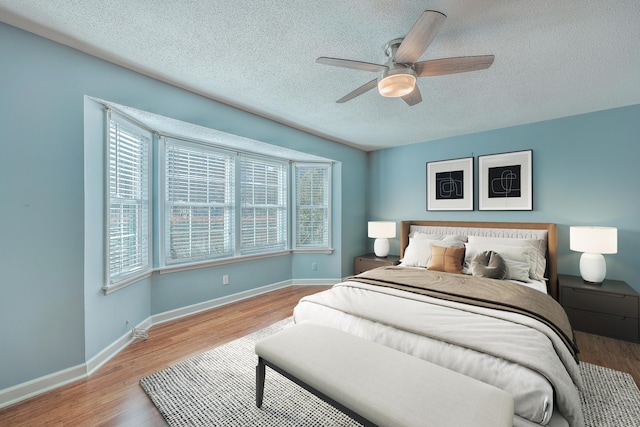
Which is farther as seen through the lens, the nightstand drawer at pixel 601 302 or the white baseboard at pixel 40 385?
the nightstand drawer at pixel 601 302

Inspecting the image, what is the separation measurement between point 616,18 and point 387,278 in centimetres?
247

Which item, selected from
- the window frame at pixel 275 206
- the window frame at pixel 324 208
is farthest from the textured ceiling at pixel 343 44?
the window frame at pixel 324 208

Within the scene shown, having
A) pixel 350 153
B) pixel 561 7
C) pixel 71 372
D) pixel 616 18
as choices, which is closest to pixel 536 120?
pixel 616 18

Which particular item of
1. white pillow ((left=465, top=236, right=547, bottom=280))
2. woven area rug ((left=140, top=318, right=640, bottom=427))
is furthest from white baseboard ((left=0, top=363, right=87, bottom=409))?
white pillow ((left=465, top=236, right=547, bottom=280))

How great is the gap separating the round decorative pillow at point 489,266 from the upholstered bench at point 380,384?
6.10 ft

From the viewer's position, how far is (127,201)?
2633 mm

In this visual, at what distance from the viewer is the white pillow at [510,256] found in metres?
2.87

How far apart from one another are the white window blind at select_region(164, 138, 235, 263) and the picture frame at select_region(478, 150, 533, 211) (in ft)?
12.2

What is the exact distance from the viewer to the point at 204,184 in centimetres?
352

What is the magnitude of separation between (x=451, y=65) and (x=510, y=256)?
2.33 m

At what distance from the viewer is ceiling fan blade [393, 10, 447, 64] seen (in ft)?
4.49

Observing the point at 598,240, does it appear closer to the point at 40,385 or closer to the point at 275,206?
the point at 275,206

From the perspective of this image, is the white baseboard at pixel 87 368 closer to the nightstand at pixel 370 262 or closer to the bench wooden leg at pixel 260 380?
the bench wooden leg at pixel 260 380

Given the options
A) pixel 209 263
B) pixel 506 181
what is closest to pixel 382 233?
pixel 506 181
